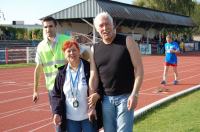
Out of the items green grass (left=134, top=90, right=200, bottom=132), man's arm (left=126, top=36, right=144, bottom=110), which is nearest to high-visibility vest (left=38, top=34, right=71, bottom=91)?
man's arm (left=126, top=36, right=144, bottom=110)

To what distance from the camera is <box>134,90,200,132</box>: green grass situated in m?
7.26

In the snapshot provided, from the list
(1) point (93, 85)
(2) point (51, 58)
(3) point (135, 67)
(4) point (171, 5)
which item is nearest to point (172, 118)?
(2) point (51, 58)

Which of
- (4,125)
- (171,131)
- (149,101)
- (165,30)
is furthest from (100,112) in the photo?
(165,30)

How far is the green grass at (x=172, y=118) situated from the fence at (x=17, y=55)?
816 inches

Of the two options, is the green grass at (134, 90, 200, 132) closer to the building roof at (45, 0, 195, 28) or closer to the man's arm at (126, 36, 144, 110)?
the man's arm at (126, 36, 144, 110)

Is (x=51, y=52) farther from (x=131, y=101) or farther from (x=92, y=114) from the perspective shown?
(x=131, y=101)

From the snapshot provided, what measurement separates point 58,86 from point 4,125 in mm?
3913

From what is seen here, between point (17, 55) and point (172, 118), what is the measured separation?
23859 millimetres

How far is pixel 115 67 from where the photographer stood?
15.1ft

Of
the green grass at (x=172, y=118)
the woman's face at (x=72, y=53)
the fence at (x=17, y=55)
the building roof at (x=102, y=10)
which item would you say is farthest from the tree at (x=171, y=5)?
the woman's face at (x=72, y=53)

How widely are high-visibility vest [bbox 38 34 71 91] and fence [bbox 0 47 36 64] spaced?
939 inches

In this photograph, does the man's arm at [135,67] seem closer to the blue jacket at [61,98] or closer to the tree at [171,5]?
the blue jacket at [61,98]

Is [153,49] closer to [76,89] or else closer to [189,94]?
[189,94]

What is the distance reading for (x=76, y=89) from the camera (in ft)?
15.0
